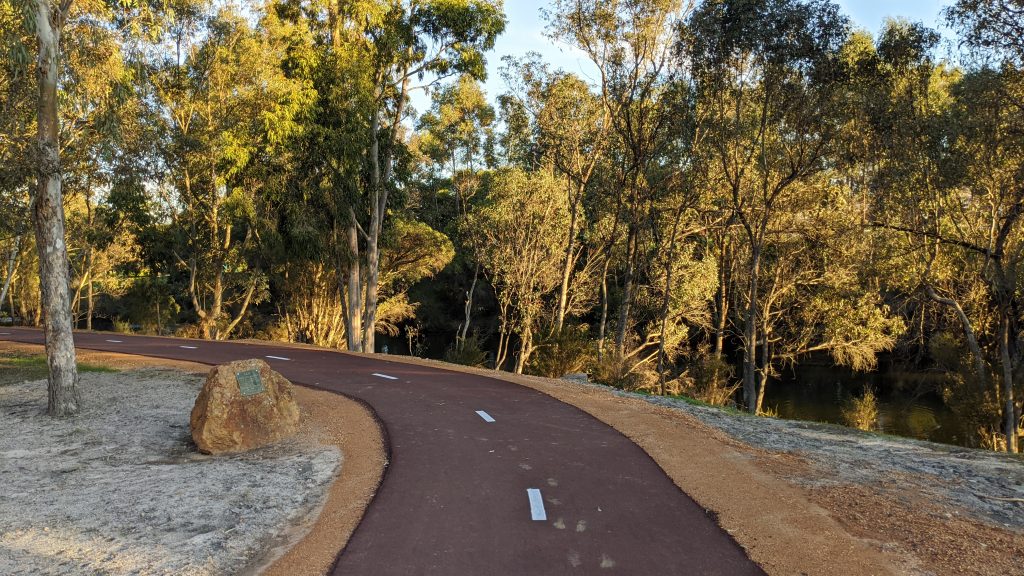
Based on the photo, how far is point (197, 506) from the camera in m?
8.11

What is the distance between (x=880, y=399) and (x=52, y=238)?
37.5m

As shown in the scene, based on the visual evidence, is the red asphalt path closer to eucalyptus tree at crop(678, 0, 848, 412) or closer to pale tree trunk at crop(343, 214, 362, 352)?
eucalyptus tree at crop(678, 0, 848, 412)

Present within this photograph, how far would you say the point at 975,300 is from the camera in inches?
1078

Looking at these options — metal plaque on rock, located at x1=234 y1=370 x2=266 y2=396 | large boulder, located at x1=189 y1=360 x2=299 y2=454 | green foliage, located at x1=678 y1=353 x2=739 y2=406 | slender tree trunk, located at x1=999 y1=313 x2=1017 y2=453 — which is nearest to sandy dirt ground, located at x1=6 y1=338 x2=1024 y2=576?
large boulder, located at x1=189 y1=360 x2=299 y2=454

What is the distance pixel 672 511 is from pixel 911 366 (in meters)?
38.9

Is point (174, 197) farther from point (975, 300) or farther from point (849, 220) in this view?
point (975, 300)

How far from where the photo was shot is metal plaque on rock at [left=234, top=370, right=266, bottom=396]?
11336mm

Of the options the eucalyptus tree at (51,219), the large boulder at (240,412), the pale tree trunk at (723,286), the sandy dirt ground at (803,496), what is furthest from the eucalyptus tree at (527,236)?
the eucalyptus tree at (51,219)

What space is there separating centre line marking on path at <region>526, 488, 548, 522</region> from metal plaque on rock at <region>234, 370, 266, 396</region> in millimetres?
5662

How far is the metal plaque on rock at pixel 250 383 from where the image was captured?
11336 mm

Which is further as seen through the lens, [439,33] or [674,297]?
[674,297]

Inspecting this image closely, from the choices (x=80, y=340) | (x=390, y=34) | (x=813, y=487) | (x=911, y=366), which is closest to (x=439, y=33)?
(x=390, y=34)

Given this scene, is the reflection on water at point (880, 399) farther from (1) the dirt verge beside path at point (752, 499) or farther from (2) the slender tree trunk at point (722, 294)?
(1) the dirt verge beside path at point (752, 499)

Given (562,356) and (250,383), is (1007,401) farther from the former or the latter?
(250,383)
